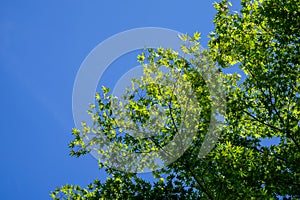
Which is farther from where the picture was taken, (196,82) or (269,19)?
(269,19)

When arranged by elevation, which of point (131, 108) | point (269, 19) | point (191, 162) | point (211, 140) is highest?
point (269, 19)

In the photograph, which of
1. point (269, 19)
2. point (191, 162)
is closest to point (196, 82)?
point (191, 162)

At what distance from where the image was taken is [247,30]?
16203 millimetres

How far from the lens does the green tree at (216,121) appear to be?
44.2ft

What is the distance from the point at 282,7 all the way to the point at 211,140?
637 cm

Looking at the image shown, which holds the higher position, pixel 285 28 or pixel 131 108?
pixel 285 28

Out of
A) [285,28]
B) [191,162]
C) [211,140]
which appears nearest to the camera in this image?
[191,162]

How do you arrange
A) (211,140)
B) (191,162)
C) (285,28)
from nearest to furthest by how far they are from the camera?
(191,162) → (211,140) → (285,28)

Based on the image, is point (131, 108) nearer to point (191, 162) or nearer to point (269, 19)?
point (191, 162)

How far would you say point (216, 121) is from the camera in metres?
14.5

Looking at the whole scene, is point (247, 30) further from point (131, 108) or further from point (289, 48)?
point (131, 108)

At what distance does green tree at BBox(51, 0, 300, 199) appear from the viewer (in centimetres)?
1348

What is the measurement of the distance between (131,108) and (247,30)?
630 centimetres

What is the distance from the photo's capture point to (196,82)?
1441cm
